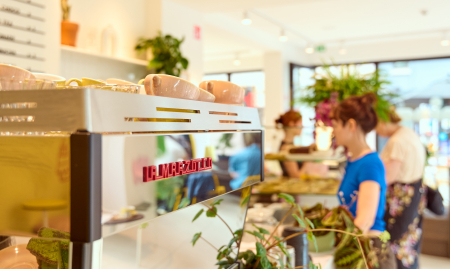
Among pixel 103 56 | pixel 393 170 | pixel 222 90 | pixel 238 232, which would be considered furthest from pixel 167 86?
pixel 103 56

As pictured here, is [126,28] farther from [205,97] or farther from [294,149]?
[205,97]

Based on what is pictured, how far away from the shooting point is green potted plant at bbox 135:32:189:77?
450 centimetres

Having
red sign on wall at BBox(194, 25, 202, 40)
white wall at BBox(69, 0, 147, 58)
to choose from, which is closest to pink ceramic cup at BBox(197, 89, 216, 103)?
white wall at BBox(69, 0, 147, 58)

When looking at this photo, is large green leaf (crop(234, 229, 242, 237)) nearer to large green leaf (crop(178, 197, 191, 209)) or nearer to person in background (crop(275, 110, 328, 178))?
large green leaf (crop(178, 197, 191, 209))

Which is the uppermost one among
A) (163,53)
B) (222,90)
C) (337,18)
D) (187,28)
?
(337,18)

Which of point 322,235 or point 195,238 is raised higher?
point 195,238

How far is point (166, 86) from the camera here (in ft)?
2.38

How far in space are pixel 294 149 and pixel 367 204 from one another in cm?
136

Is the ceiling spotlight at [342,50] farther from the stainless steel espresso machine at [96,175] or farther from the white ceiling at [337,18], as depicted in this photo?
the stainless steel espresso machine at [96,175]

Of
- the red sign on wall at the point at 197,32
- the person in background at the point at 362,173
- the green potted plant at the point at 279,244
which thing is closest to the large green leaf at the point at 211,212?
the green potted plant at the point at 279,244

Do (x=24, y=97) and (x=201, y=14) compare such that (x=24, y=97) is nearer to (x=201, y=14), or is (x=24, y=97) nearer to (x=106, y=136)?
(x=106, y=136)

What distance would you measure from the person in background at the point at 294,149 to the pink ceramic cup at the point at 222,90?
2.37 metres

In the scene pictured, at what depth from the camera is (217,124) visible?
84cm

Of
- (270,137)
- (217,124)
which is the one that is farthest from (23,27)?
(217,124)
